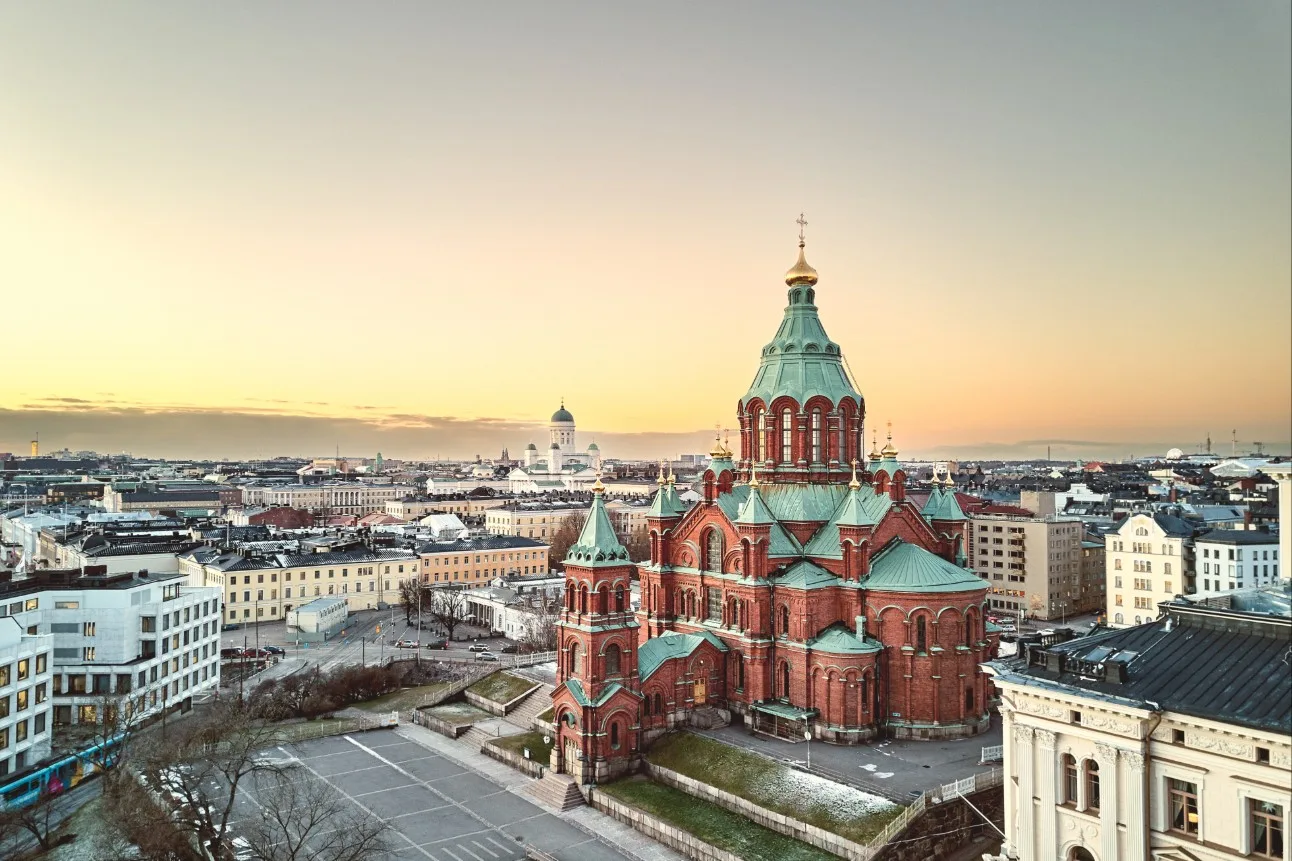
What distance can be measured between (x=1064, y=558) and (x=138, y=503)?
567 feet

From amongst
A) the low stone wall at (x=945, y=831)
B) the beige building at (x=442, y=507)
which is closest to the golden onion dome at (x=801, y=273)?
the low stone wall at (x=945, y=831)

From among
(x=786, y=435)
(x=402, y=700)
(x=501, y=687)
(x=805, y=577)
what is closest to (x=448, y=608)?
(x=402, y=700)

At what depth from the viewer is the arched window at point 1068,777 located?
27.3m

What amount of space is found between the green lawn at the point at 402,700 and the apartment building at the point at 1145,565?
58710 millimetres

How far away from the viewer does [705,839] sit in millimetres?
37625

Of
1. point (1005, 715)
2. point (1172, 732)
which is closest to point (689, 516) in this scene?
point (1005, 715)

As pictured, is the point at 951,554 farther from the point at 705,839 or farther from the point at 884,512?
the point at 705,839

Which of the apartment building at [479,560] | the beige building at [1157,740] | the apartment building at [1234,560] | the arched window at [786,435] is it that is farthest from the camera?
the apartment building at [479,560]

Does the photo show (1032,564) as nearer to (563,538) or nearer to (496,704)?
(496,704)

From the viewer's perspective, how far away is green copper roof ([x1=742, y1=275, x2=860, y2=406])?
5497 cm

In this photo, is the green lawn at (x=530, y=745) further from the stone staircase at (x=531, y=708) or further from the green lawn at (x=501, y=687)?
the green lawn at (x=501, y=687)

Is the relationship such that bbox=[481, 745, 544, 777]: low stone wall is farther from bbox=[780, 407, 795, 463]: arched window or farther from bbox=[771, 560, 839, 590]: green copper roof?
bbox=[780, 407, 795, 463]: arched window

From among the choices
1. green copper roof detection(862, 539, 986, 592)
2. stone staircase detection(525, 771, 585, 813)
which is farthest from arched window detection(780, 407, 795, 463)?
stone staircase detection(525, 771, 585, 813)

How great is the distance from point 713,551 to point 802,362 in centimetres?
1313
